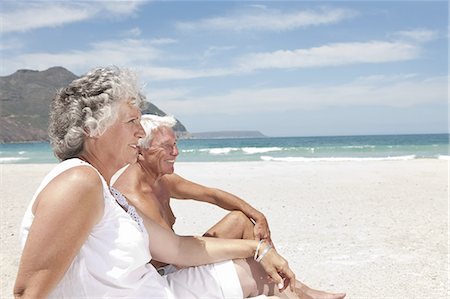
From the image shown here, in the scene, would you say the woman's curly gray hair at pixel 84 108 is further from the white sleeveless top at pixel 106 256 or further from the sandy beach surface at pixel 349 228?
the sandy beach surface at pixel 349 228

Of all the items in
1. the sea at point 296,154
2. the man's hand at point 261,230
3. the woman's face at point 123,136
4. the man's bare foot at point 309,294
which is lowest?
the sea at point 296,154

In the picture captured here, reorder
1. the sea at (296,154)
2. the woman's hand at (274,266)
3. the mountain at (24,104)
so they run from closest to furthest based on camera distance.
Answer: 1. the woman's hand at (274,266)
2. the sea at (296,154)
3. the mountain at (24,104)

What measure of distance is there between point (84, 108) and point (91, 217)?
421 millimetres

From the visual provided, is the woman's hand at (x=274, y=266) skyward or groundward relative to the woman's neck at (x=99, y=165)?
groundward

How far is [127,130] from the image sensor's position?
2291 millimetres

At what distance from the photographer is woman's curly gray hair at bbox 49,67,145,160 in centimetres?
215

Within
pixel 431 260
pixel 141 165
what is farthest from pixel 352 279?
pixel 141 165

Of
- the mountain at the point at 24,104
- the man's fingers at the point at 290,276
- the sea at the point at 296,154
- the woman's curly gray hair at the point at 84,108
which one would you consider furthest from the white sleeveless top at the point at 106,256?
the mountain at the point at 24,104

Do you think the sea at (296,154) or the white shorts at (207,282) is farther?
the sea at (296,154)

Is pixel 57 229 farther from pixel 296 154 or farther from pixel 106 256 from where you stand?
pixel 296 154

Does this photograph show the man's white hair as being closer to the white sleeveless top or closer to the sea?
the white sleeveless top

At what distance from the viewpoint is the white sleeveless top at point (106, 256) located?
A: 210 cm

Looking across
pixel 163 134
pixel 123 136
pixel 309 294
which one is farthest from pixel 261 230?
pixel 123 136

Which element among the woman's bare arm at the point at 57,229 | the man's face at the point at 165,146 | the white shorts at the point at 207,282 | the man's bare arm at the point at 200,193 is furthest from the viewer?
the man's bare arm at the point at 200,193
